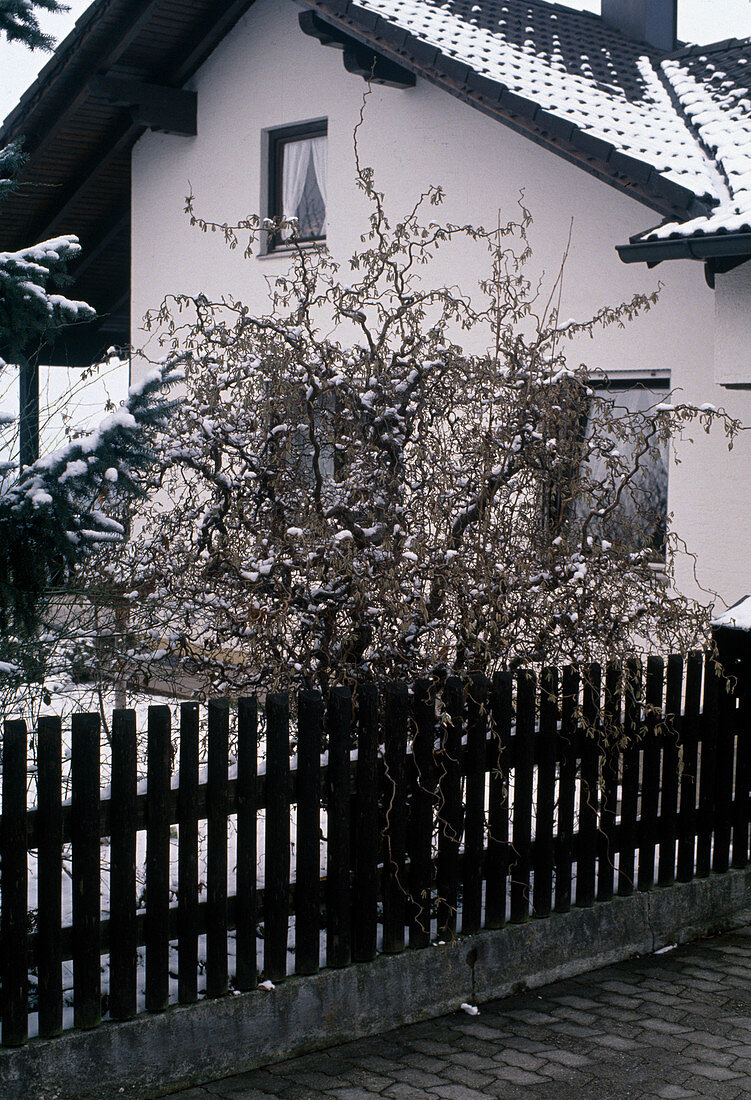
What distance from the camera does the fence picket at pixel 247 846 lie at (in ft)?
13.4

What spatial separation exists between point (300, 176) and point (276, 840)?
31.2 feet

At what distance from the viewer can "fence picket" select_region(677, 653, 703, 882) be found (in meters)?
5.45

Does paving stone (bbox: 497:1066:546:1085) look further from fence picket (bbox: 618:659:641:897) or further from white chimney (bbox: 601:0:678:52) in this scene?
white chimney (bbox: 601:0:678:52)

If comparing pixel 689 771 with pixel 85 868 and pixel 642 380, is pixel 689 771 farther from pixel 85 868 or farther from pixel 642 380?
pixel 642 380

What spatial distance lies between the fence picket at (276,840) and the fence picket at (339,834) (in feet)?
0.64

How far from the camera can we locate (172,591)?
5.16 m

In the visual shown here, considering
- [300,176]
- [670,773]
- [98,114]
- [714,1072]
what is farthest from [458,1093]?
[98,114]

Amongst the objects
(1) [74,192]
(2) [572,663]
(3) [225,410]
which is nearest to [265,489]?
(3) [225,410]

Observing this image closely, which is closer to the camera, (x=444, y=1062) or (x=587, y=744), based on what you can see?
(x=444, y=1062)

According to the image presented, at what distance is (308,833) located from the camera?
4.27 meters

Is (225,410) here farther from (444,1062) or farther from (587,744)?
Answer: (444,1062)

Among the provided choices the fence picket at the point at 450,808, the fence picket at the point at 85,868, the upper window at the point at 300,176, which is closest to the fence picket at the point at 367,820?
the fence picket at the point at 450,808

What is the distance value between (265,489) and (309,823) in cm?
144

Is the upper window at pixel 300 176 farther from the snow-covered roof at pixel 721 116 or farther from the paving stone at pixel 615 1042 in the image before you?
the paving stone at pixel 615 1042
